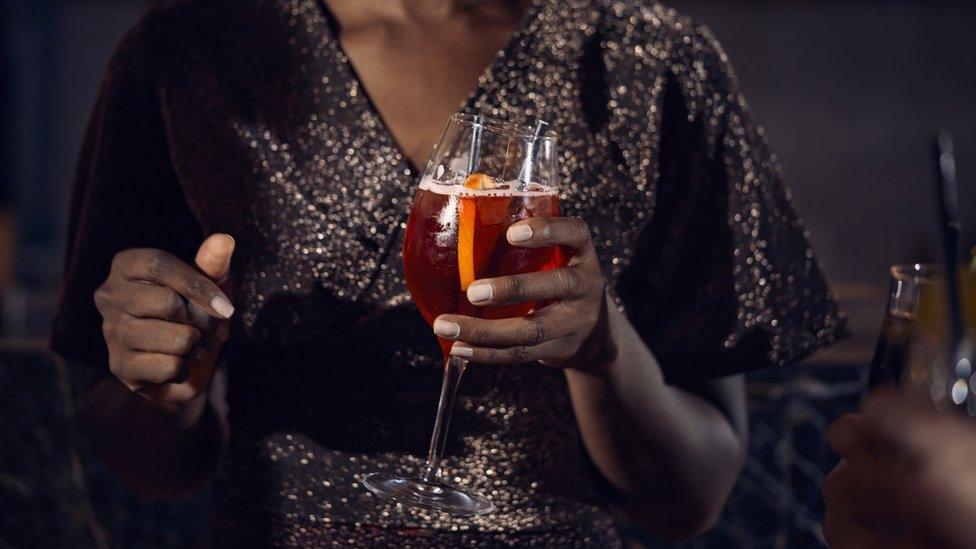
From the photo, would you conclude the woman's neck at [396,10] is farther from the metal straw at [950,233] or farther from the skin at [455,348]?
the metal straw at [950,233]

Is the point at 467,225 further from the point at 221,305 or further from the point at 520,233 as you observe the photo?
the point at 221,305

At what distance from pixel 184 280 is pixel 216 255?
4 cm

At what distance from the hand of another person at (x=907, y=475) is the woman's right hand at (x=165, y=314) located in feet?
2.01

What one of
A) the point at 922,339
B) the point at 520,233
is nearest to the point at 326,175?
the point at 520,233

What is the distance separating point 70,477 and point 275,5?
42.1 inches

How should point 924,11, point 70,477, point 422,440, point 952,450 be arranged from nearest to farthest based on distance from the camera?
point 952,450, point 422,440, point 70,477, point 924,11

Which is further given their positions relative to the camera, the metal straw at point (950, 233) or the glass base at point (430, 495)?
the glass base at point (430, 495)

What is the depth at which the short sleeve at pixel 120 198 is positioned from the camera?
1375 mm

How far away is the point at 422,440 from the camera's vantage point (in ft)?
4.26

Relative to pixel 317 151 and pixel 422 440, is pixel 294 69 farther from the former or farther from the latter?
pixel 422 440

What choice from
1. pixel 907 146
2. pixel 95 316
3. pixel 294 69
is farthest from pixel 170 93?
pixel 907 146

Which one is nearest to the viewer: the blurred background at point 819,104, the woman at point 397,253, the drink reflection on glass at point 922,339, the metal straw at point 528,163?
the drink reflection on glass at point 922,339

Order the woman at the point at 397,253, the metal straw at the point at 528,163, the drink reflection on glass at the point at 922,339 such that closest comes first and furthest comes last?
the drink reflection on glass at the point at 922,339
the metal straw at the point at 528,163
the woman at the point at 397,253

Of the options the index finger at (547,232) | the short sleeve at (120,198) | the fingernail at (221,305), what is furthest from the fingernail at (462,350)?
the short sleeve at (120,198)
